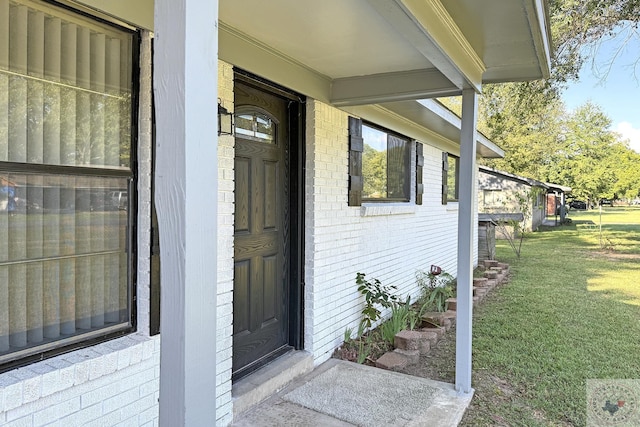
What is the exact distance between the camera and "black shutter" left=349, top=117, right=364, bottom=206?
438 cm

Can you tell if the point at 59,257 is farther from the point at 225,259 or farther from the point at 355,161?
the point at 355,161

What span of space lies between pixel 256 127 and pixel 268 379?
6.11 feet

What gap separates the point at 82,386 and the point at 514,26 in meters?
2.98

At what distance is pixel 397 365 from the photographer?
388 cm

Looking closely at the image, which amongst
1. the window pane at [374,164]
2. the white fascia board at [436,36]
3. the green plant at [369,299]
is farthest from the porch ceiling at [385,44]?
the green plant at [369,299]

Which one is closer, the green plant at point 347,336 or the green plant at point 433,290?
the green plant at point 347,336

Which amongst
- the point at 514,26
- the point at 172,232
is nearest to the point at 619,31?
the point at 514,26

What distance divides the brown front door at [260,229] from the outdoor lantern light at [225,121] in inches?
12.0

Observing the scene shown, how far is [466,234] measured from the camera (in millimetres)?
3377

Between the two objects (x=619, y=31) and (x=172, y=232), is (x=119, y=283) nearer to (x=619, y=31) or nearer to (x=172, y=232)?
(x=172, y=232)

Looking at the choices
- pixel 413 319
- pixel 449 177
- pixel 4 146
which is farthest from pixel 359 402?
pixel 449 177

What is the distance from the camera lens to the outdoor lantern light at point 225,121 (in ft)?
8.87

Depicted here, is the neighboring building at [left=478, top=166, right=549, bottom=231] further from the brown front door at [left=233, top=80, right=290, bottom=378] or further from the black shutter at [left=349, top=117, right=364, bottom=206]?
the brown front door at [left=233, top=80, right=290, bottom=378]

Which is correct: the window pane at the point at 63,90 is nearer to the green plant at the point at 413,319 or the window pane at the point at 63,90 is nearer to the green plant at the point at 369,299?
the green plant at the point at 369,299
